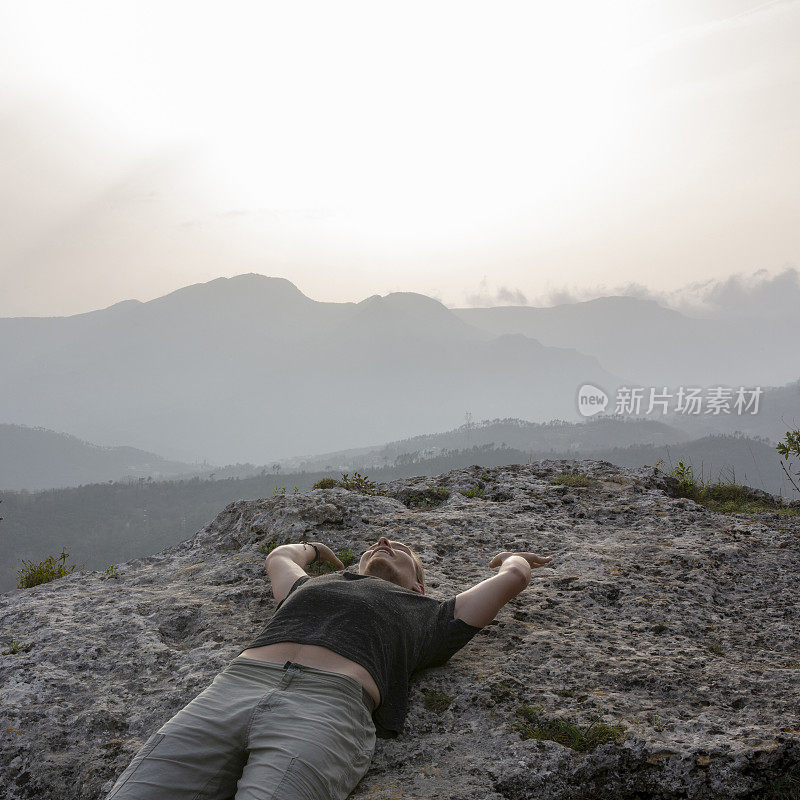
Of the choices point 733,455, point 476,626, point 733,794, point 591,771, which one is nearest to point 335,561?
point 476,626

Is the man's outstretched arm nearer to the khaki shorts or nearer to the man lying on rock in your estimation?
the man lying on rock

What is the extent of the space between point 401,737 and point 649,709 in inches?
69.3

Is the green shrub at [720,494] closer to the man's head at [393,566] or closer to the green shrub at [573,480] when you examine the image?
the green shrub at [573,480]

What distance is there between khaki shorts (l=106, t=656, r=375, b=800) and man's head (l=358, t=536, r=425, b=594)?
142cm

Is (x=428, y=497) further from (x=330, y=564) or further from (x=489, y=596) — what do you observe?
(x=489, y=596)

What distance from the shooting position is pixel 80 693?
4.65m

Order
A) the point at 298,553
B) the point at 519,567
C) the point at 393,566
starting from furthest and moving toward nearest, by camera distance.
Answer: the point at 298,553, the point at 393,566, the point at 519,567

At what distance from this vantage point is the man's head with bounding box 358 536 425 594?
5.27 meters

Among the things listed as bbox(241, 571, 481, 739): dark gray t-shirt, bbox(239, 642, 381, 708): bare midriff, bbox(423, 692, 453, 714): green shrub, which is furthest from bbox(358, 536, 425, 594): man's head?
bbox(239, 642, 381, 708): bare midriff

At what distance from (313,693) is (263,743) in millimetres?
454

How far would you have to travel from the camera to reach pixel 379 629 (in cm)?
425

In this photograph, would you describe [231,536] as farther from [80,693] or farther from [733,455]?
[733,455]

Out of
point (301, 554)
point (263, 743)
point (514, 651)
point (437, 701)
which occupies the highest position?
point (301, 554)

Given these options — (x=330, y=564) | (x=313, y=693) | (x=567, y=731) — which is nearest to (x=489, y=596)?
(x=567, y=731)
